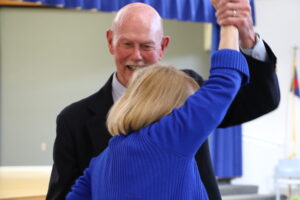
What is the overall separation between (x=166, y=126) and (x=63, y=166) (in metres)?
0.48

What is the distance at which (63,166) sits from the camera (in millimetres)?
1176

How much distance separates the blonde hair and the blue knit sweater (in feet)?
0.08

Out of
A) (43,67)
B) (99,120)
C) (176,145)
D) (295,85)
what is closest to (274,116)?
(295,85)

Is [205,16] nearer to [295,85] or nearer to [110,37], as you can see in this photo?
[295,85]

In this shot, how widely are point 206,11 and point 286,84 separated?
7.02 ft

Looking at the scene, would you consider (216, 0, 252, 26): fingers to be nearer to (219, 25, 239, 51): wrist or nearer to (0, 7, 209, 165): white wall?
(219, 25, 239, 51): wrist

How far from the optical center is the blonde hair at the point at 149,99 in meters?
0.87

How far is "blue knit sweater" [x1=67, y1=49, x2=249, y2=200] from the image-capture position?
2.65ft

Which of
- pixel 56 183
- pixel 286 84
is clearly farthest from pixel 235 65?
pixel 286 84

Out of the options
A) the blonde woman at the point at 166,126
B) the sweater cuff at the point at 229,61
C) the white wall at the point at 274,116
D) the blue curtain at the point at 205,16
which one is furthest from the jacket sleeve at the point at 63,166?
the white wall at the point at 274,116

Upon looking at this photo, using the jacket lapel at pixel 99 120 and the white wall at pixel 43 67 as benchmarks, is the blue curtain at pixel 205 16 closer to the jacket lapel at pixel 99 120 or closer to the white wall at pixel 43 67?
the white wall at pixel 43 67

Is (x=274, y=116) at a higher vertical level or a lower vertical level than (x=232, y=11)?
lower

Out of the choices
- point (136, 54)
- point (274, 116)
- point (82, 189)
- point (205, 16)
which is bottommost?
point (274, 116)

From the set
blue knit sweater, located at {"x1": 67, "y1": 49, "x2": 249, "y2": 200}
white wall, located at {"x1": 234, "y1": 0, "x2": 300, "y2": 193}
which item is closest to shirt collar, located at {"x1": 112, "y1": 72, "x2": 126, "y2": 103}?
blue knit sweater, located at {"x1": 67, "y1": 49, "x2": 249, "y2": 200}
